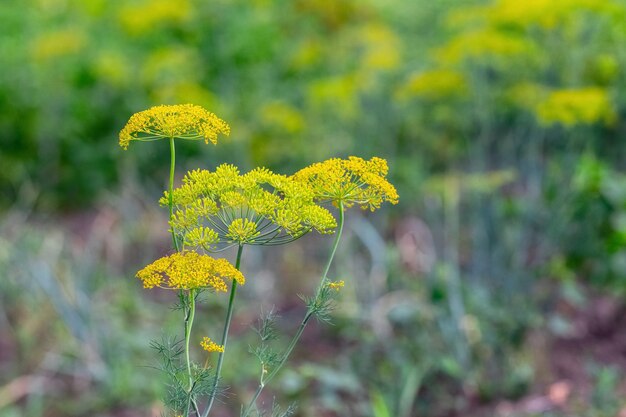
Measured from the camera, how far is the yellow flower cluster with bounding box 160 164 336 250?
1500 millimetres

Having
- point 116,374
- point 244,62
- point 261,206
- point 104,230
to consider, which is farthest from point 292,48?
point 261,206

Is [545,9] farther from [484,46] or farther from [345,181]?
[345,181]

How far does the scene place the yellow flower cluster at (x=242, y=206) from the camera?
1500 mm

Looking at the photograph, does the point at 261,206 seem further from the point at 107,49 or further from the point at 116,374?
the point at 107,49

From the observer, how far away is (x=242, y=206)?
153cm

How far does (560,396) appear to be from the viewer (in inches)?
158

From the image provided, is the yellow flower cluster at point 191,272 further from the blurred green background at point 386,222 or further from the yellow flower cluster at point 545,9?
the yellow flower cluster at point 545,9

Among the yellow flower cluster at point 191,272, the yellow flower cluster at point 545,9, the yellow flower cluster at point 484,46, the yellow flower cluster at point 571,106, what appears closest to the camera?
the yellow flower cluster at point 191,272

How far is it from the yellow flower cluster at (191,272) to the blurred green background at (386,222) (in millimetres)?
2413

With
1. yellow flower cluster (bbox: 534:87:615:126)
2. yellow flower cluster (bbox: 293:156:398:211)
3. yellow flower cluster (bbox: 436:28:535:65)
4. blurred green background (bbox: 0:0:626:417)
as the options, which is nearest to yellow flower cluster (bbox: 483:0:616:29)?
blurred green background (bbox: 0:0:626:417)

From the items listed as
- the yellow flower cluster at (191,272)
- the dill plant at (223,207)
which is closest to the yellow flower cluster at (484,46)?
the dill plant at (223,207)

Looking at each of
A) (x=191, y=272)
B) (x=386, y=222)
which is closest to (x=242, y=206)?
(x=191, y=272)

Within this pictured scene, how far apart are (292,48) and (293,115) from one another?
1.90 metres

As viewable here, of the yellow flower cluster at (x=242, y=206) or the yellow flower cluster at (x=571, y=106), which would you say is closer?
the yellow flower cluster at (x=242, y=206)
